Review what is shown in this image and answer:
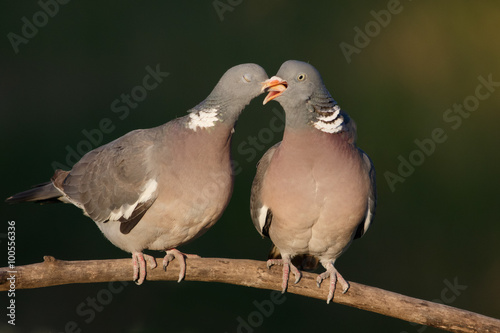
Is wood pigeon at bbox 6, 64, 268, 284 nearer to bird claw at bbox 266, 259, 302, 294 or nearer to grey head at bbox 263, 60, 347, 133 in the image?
grey head at bbox 263, 60, 347, 133

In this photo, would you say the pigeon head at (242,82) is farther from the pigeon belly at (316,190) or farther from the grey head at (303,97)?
the pigeon belly at (316,190)

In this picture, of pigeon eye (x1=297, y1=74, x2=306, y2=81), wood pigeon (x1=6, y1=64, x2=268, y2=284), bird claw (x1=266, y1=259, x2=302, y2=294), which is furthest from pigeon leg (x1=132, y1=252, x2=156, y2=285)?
pigeon eye (x1=297, y1=74, x2=306, y2=81)

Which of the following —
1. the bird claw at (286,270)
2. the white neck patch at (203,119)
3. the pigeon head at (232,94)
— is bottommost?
the bird claw at (286,270)

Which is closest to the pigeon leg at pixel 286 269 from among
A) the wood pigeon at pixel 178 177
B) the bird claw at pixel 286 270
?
the bird claw at pixel 286 270

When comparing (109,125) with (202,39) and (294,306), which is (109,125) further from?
(294,306)

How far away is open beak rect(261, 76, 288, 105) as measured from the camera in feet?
8.02

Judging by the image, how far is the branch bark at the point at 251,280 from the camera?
249 cm

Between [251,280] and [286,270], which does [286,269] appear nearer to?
[286,270]

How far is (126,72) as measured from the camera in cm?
458

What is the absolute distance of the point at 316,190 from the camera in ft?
8.32

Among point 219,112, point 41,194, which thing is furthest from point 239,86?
point 41,194

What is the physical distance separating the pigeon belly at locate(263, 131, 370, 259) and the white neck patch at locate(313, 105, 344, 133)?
0.10 ft

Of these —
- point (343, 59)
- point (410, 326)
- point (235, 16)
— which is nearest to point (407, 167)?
point (343, 59)

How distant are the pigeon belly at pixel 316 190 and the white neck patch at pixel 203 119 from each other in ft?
1.02
